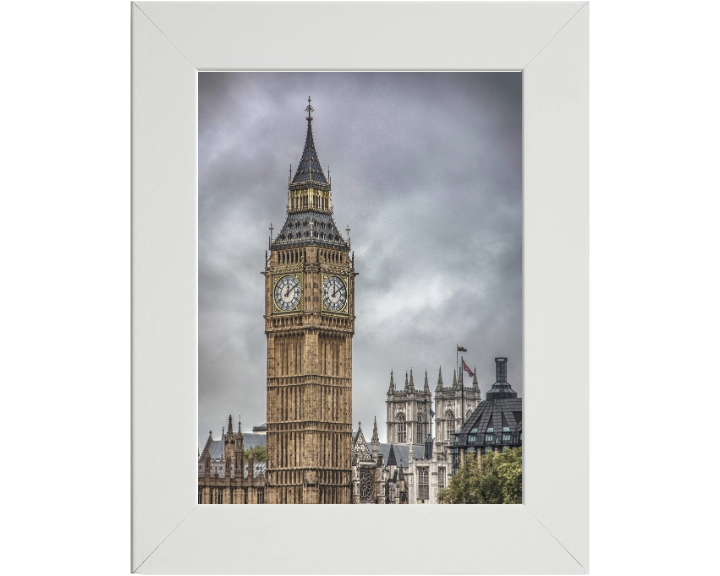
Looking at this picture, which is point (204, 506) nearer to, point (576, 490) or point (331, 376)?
point (331, 376)

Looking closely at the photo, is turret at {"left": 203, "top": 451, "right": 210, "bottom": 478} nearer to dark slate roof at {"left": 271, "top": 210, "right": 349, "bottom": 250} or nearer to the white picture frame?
the white picture frame

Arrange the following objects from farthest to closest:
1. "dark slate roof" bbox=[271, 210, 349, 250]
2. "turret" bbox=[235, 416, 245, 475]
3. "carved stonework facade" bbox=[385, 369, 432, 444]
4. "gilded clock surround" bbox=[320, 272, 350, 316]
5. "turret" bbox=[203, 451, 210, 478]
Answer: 1. "gilded clock surround" bbox=[320, 272, 350, 316]
2. "dark slate roof" bbox=[271, 210, 349, 250]
3. "turret" bbox=[203, 451, 210, 478]
4. "carved stonework facade" bbox=[385, 369, 432, 444]
5. "turret" bbox=[235, 416, 245, 475]

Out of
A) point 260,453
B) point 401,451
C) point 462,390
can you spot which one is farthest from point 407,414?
point 260,453

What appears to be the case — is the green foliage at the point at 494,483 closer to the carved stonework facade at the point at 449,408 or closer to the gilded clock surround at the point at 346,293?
the carved stonework facade at the point at 449,408

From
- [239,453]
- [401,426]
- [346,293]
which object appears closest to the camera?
[239,453]

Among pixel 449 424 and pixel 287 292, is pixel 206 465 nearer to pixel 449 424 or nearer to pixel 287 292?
pixel 287 292

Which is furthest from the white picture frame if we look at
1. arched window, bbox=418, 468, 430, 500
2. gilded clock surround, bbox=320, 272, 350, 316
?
gilded clock surround, bbox=320, 272, 350, 316

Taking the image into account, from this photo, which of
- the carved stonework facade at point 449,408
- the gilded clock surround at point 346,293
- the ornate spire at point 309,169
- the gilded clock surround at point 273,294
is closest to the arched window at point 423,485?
the carved stonework facade at point 449,408
